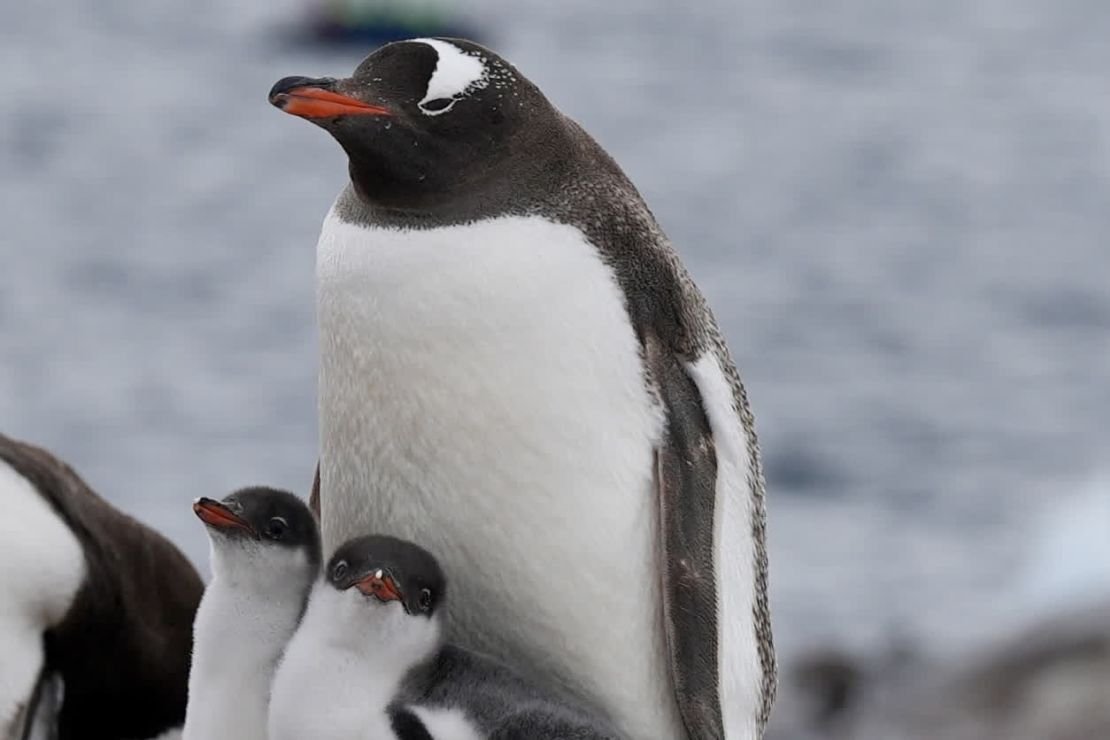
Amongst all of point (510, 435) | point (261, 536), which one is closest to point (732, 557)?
point (510, 435)

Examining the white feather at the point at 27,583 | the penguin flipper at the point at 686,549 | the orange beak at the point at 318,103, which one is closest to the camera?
the orange beak at the point at 318,103

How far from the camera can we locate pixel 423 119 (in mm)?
3891

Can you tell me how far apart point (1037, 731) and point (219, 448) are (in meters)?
11.2

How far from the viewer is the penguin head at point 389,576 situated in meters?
3.85

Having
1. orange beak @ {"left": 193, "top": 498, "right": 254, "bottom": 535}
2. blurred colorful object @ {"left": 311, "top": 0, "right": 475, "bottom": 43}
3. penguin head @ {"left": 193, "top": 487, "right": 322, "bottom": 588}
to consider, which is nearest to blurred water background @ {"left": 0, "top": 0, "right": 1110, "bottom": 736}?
blurred colorful object @ {"left": 311, "top": 0, "right": 475, "bottom": 43}

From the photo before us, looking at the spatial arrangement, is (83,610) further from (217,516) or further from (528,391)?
(528,391)

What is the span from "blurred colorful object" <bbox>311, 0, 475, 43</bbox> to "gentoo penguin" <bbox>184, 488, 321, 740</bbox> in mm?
34220

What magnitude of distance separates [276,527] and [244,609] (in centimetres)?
16

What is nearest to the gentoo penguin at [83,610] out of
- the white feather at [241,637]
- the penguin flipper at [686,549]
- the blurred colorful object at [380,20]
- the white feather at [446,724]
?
the white feather at [241,637]

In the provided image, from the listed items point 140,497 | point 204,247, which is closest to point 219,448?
point 140,497

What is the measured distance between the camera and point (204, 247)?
29.7m

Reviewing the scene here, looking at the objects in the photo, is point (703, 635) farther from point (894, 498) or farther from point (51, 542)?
point (894, 498)

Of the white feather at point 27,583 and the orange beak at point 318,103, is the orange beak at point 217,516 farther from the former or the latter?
the white feather at point 27,583

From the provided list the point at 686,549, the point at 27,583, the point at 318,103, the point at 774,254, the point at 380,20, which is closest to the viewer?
the point at 318,103
